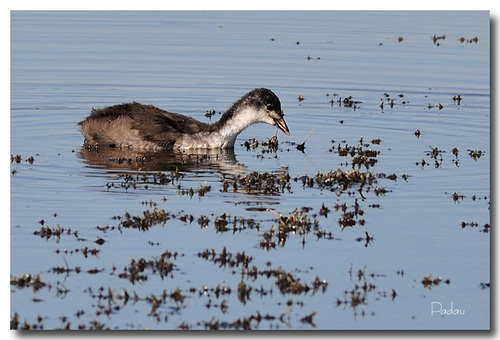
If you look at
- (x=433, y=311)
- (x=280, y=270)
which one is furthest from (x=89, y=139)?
(x=433, y=311)

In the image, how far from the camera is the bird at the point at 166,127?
1772 centimetres

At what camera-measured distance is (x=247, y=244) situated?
40.1 feet

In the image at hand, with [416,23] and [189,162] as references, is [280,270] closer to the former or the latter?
[189,162]

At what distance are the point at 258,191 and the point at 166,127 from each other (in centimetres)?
338

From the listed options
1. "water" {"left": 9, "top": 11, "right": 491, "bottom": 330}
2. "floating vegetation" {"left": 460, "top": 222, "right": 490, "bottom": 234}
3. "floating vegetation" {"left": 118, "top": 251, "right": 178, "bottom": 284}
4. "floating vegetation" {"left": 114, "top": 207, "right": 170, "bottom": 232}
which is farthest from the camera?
"floating vegetation" {"left": 460, "top": 222, "right": 490, "bottom": 234}

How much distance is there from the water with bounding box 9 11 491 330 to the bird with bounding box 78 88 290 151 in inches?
22.3

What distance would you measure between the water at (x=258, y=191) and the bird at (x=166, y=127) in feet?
1.86

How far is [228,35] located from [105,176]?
12361mm

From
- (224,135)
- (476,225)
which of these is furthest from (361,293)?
(224,135)

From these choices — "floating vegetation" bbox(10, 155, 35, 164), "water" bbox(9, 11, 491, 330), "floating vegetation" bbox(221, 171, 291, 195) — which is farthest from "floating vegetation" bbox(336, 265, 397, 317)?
"floating vegetation" bbox(10, 155, 35, 164)

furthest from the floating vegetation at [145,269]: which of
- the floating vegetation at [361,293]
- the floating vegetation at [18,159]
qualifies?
the floating vegetation at [18,159]

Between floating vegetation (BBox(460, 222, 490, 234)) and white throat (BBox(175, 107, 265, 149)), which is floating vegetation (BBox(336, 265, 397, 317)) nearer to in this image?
floating vegetation (BBox(460, 222, 490, 234))

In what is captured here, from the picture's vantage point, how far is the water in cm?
1061

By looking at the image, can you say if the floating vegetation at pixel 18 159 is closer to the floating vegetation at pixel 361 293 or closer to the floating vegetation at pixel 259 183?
the floating vegetation at pixel 259 183
